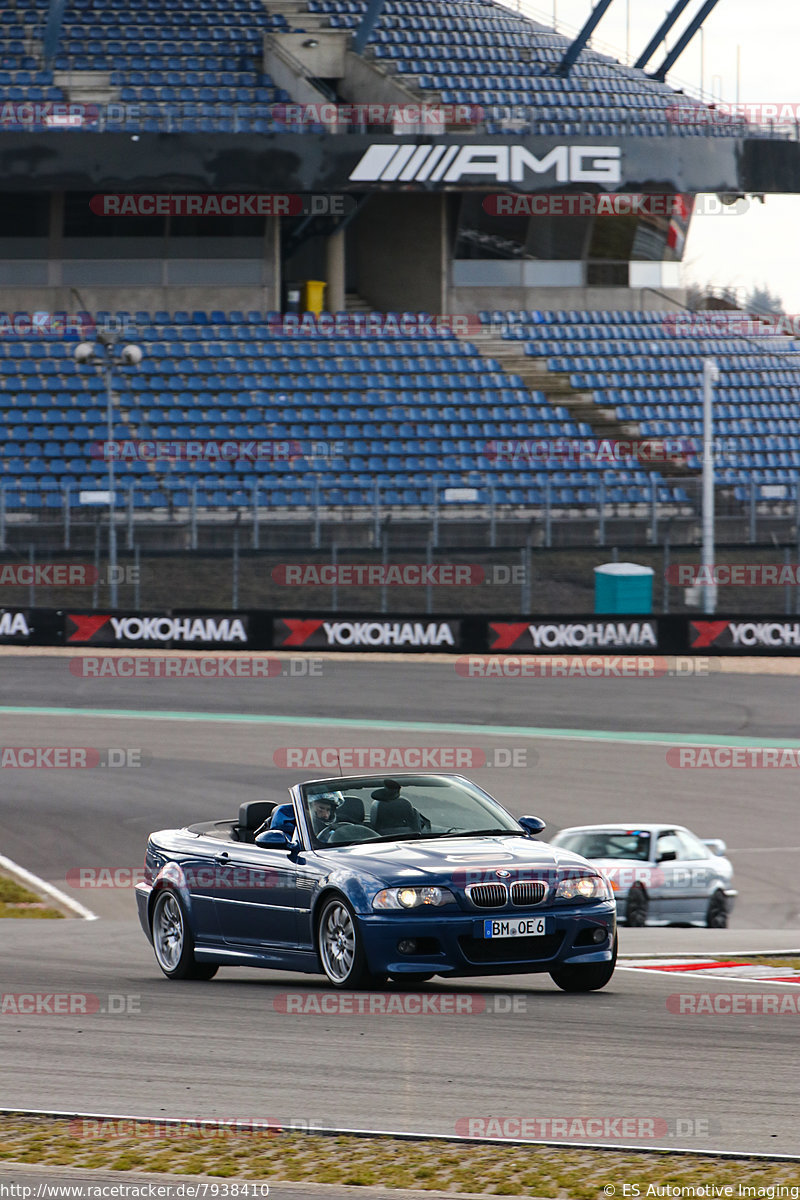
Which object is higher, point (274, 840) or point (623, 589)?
point (623, 589)

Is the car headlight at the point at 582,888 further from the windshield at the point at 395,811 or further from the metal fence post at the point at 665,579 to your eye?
the metal fence post at the point at 665,579

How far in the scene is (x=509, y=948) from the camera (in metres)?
8.05

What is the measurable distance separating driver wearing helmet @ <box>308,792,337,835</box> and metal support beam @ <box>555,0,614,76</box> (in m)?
33.8

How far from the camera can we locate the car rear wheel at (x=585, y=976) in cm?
854

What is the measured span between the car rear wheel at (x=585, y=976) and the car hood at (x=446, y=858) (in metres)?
0.55

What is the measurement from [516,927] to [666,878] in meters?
7.87

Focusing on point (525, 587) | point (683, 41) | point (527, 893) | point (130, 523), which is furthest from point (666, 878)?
point (683, 41)

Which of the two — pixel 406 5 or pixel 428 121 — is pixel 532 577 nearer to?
pixel 428 121

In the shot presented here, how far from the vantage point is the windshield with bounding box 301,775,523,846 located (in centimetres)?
898

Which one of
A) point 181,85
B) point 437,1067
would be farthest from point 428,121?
point 437,1067

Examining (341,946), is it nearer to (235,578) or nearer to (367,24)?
(235,578)

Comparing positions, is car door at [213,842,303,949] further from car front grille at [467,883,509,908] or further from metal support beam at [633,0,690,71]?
metal support beam at [633,0,690,71]

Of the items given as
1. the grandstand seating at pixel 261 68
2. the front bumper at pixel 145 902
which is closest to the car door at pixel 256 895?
the front bumper at pixel 145 902

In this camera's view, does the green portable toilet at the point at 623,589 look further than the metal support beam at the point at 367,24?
No
